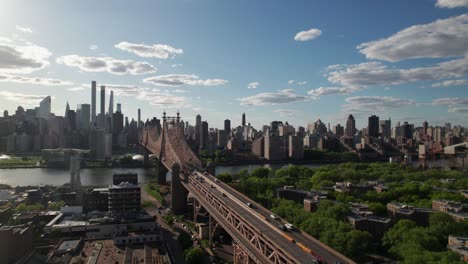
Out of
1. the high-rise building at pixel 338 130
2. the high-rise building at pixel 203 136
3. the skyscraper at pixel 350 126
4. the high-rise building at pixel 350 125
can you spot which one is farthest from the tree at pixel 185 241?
the high-rise building at pixel 338 130

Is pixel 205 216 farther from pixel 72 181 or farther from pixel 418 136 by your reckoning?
pixel 418 136

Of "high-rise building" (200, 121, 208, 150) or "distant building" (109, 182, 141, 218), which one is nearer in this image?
"distant building" (109, 182, 141, 218)

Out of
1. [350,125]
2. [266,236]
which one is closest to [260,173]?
[266,236]

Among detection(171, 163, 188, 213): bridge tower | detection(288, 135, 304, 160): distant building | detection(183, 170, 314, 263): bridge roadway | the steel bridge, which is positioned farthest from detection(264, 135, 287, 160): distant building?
detection(183, 170, 314, 263): bridge roadway

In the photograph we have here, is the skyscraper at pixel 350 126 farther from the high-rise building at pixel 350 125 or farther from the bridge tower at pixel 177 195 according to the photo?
the bridge tower at pixel 177 195

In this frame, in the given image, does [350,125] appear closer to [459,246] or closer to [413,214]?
[413,214]

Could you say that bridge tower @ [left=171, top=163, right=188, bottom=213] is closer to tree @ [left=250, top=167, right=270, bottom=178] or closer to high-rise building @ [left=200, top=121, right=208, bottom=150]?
tree @ [left=250, top=167, right=270, bottom=178]

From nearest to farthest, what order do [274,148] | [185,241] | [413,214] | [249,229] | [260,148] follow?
[249,229]
[185,241]
[413,214]
[274,148]
[260,148]
